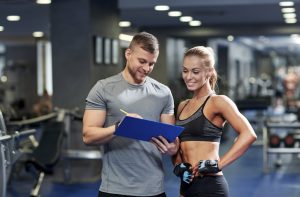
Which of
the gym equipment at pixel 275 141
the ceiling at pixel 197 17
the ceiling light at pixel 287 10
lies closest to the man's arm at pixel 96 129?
the ceiling at pixel 197 17

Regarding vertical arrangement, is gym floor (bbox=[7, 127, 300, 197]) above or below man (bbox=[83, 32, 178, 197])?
below

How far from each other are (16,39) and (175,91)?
5.88m

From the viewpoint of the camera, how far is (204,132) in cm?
254

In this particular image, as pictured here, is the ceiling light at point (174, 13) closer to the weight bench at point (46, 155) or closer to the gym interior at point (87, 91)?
the gym interior at point (87, 91)

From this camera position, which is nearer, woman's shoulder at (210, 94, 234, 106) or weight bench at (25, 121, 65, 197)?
woman's shoulder at (210, 94, 234, 106)

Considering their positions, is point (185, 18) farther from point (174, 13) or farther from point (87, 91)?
point (87, 91)

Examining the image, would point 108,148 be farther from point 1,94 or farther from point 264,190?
point 1,94

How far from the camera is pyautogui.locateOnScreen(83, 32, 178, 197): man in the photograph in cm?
250

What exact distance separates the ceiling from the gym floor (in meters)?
2.27

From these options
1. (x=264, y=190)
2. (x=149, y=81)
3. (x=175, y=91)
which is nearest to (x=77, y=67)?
(x=264, y=190)

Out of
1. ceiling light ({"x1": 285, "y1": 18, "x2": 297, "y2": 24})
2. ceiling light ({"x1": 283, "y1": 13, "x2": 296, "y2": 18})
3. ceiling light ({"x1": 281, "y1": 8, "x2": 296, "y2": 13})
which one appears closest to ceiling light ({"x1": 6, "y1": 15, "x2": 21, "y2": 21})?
ceiling light ({"x1": 281, "y1": 8, "x2": 296, "y2": 13})

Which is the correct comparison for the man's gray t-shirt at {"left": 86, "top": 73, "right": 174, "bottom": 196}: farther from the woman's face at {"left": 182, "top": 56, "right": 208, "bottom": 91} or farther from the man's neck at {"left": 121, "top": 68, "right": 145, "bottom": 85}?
the woman's face at {"left": 182, "top": 56, "right": 208, "bottom": 91}

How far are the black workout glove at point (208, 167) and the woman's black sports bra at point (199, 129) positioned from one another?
10cm

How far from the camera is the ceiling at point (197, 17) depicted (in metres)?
8.41
